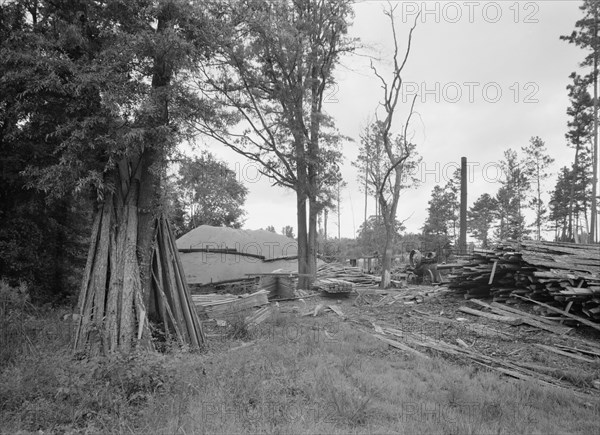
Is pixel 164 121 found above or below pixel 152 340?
above

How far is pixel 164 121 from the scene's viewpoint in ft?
24.0

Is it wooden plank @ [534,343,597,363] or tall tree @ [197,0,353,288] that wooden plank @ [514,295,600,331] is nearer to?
wooden plank @ [534,343,597,363]

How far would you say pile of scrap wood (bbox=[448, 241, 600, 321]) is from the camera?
893 centimetres

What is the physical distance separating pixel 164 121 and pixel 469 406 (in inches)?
268

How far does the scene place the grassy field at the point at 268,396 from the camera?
14.3 feet

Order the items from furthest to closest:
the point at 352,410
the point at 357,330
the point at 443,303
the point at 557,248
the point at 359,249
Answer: the point at 359,249
the point at 443,303
the point at 557,248
the point at 357,330
the point at 352,410

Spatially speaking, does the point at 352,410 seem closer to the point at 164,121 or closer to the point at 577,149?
the point at 164,121

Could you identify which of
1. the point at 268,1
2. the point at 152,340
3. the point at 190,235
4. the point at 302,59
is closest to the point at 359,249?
the point at 190,235

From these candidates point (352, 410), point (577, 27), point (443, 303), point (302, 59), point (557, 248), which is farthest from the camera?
point (577, 27)

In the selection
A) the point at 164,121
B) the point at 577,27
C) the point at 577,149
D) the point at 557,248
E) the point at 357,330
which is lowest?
the point at 357,330

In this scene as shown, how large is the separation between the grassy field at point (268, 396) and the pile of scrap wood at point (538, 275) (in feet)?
13.8

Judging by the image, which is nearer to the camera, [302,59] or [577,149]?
[302,59]

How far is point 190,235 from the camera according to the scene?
2170 cm

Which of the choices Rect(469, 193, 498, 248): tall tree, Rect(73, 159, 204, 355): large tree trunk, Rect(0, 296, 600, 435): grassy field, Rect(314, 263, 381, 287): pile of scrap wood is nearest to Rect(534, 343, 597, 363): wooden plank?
Rect(0, 296, 600, 435): grassy field
